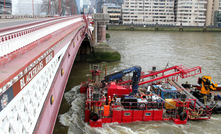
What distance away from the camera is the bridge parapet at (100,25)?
111 ft

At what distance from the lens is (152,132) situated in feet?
42.7

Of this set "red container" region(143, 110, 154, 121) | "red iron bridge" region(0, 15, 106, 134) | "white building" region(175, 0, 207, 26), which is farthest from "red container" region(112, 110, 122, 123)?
"white building" region(175, 0, 207, 26)

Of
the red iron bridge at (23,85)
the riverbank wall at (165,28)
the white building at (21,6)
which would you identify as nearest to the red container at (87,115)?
the red iron bridge at (23,85)

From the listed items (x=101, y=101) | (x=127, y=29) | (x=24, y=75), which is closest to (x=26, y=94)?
(x=24, y=75)

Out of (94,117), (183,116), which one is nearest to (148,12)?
(183,116)

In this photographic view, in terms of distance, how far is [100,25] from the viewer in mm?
34250

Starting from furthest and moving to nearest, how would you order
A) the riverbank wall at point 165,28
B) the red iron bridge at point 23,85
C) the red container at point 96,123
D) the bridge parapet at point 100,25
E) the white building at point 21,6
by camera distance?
the riverbank wall at point 165,28 < the bridge parapet at point 100,25 < the white building at point 21,6 < the red container at point 96,123 < the red iron bridge at point 23,85

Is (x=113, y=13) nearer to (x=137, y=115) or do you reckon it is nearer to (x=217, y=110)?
(x=217, y=110)

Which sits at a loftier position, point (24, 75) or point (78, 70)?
point (24, 75)

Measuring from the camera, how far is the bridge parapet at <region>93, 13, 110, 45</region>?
111ft

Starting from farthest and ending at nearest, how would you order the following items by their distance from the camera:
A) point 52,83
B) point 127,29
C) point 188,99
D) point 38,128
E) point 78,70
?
point 127,29 → point 78,70 → point 188,99 → point 52,83 → point 38,128

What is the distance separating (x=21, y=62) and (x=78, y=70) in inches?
911

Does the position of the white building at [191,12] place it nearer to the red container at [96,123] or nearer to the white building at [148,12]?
the white building at [148,12]

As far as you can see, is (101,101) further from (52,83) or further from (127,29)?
(127,29)
